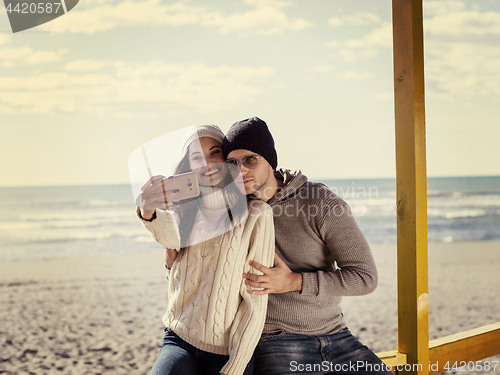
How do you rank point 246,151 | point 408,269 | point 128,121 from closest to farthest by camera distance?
point 246,151 → point 408,269 → point 128,121

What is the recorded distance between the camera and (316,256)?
1.84 m

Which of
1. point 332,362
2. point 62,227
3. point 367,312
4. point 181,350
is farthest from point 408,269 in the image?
point 62,227

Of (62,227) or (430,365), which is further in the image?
(62,227)

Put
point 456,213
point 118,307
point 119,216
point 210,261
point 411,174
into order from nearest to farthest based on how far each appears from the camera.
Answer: point 210,261, point 411,174, point 118,307, point 119,216, point 456,213

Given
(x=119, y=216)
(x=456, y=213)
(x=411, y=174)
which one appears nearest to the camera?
(x=411, y=174)

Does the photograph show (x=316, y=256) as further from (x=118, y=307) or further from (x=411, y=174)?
(x=118, y=307)

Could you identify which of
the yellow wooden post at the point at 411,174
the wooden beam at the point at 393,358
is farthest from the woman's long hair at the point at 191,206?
the wooden beam at the point at 393,358

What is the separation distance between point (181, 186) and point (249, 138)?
308 mm

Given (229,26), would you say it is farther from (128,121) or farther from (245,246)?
(245,246)

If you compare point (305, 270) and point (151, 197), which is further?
point (305, 270)

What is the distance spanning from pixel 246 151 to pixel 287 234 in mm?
337

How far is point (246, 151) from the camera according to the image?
5.78 feet

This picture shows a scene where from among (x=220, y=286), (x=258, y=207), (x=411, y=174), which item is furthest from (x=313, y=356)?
(x=411, y=174)

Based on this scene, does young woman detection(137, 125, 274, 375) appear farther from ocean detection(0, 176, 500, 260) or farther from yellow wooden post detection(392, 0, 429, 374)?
ocean detection(0, 176, 500, 260)
